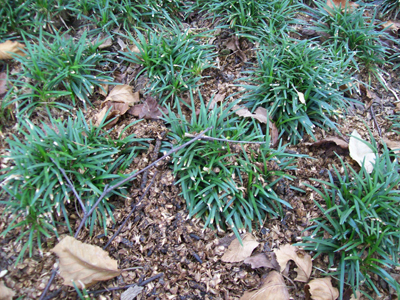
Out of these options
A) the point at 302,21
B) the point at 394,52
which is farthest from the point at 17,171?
the point at 394,52

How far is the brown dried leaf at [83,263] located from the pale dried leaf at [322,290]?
4.74 ft

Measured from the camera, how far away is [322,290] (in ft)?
6.73

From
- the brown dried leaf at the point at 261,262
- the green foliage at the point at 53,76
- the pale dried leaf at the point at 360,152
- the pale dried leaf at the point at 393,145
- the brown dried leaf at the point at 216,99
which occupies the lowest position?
the brown dried leaf at the point at 261,262

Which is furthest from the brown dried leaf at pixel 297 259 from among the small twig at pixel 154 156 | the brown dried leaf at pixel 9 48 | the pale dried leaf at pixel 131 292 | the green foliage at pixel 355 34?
the brown dried leaf at pixel 9 48

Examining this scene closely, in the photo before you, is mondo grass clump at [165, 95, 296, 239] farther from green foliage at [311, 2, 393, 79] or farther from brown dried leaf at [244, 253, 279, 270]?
green foliage at [311, 2, 393, 79]

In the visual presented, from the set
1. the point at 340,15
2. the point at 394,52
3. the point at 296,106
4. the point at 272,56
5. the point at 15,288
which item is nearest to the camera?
the point at 15,288

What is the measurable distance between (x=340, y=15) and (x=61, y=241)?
350cm

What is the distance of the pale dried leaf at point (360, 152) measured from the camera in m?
2.50

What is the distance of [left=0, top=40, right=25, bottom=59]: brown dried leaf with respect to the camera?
8.85ft

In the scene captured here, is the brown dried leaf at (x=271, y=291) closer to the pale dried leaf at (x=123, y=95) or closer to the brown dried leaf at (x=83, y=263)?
the brown dried leaf at (x=83, y=263)

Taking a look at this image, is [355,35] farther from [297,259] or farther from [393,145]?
[297,259]

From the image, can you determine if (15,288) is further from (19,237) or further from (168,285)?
(168,285)

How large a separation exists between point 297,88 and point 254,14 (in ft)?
3.45

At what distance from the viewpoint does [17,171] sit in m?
2.07
